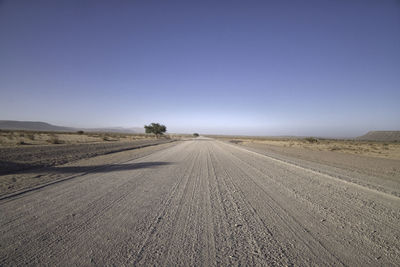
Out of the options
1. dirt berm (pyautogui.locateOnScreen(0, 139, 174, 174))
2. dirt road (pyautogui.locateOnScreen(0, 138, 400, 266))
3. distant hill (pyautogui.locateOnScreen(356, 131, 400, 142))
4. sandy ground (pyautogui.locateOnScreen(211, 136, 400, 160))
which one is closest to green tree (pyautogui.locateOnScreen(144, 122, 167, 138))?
sandy ground (pyautogui.locateOnScreen(211, 136, 400, 160))

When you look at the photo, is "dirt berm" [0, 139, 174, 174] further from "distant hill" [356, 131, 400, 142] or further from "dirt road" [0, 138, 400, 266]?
"distant hill" [356, 131, 400, 142]

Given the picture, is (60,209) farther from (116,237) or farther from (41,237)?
(116,237)

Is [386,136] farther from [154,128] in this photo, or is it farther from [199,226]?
[199,226]

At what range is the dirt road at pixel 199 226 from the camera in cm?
233

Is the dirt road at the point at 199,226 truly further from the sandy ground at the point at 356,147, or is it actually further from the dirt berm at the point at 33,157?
the sandy ground at the point at 356,147

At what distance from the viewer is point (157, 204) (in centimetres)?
414

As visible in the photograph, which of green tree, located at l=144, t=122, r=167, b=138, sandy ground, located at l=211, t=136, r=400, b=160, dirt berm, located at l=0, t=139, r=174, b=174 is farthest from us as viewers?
green tree, located at l=144, t=122, r=167, b=138

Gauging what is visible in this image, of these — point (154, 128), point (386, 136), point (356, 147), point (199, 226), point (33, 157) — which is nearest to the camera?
point (199, 226)

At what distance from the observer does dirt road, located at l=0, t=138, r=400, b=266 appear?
2.33m

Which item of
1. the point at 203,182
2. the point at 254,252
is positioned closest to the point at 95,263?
the point at 254,252

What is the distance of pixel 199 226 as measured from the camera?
10.3 feet

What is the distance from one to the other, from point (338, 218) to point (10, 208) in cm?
682

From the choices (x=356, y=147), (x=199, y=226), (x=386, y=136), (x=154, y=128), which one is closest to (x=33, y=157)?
(x=199, y=226)

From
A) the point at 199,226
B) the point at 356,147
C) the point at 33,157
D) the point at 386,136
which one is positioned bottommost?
the point at 356,147
